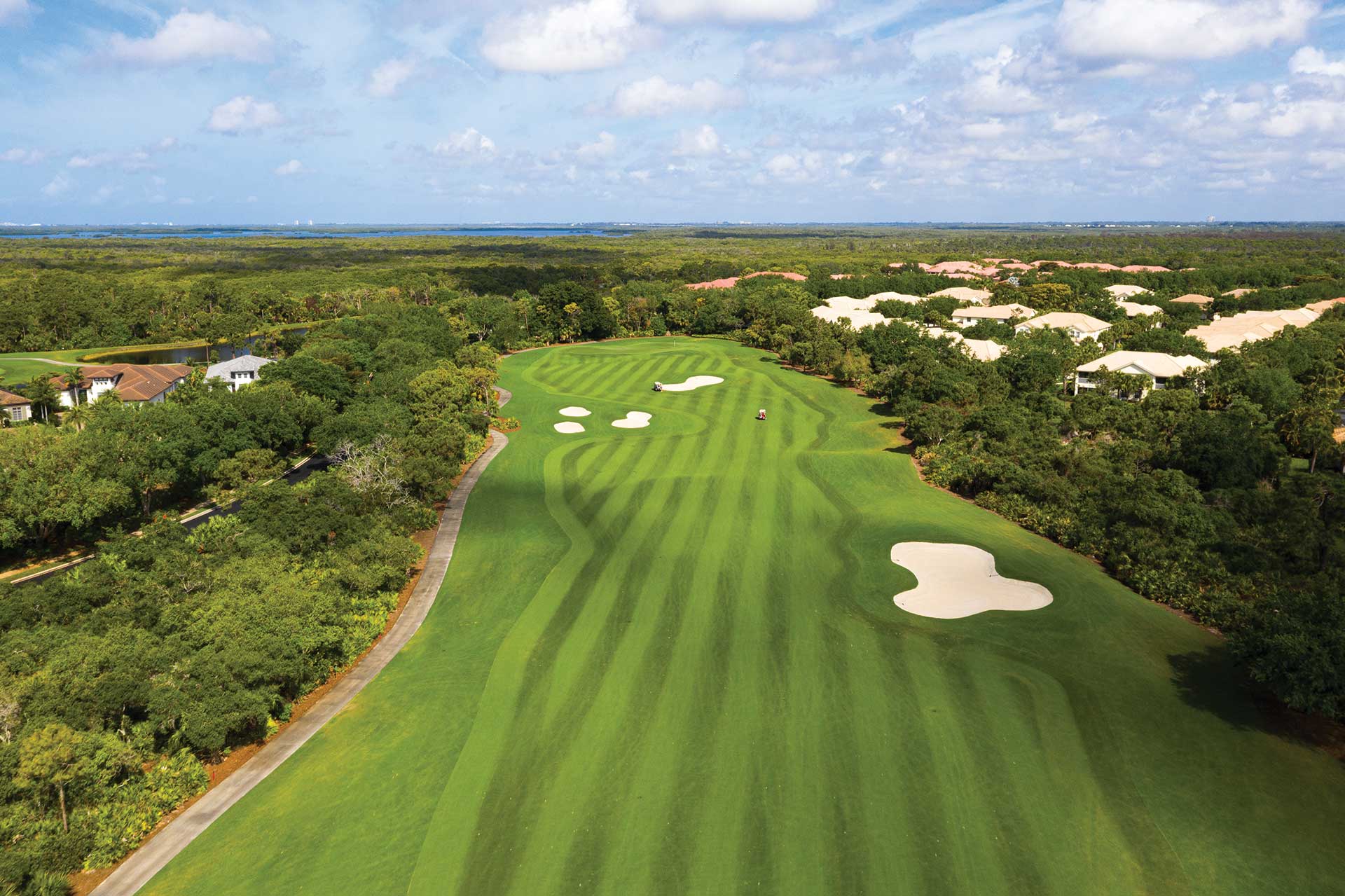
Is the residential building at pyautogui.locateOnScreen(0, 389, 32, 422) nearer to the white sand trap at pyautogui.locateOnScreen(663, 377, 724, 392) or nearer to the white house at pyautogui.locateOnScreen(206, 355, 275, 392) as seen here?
the white house at pyautogui.locateOnScreen(206, 355, 275, 392)

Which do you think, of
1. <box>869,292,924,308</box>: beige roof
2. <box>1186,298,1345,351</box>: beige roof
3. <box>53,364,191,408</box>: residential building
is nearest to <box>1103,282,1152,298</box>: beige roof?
<box>1186,298,1345,351</box>: beige roof

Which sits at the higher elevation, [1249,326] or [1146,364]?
[1249,326]

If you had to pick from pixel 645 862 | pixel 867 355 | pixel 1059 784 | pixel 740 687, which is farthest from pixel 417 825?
pixel 867 355

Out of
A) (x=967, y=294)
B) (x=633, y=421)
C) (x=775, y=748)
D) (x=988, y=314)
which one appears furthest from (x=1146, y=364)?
(x=775, y=748)

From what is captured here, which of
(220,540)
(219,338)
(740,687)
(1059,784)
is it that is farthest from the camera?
(219,338)

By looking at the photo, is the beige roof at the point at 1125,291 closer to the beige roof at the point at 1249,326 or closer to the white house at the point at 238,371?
the beige roof at the point at 1249,326

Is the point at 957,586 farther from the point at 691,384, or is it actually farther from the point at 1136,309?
the point at 1136,309

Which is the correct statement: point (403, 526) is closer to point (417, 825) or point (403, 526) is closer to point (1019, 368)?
point (417, 825)
